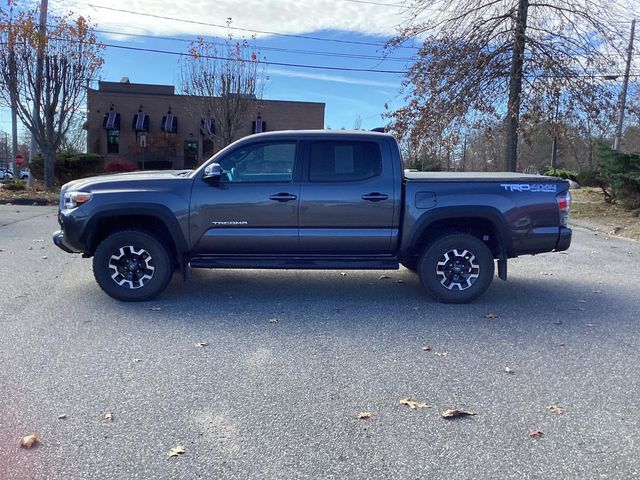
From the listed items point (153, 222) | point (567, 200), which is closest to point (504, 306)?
point (567, 200)

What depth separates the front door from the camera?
6.09 meters

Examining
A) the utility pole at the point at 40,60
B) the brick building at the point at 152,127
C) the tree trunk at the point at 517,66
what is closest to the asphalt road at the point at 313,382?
the tree trunk at the point at 517,66

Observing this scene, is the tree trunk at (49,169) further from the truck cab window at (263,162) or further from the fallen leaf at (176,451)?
the fallen leaf at (176,451)

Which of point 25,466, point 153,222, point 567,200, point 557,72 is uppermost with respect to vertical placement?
point 557,72

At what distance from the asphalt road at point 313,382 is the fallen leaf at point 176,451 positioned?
3cm

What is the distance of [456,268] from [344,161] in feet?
5.76

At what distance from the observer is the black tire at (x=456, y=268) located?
6.20 metres

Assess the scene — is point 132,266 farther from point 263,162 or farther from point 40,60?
point 40,60

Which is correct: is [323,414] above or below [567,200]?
below

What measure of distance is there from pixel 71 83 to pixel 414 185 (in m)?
19.0

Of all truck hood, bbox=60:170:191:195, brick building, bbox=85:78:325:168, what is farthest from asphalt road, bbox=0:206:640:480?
brick building, bbox=85:78:325:168

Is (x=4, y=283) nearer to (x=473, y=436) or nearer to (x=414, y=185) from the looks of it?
(x=414, y=185)

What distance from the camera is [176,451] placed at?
3.12 metres

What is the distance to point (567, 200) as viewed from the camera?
624 cm
